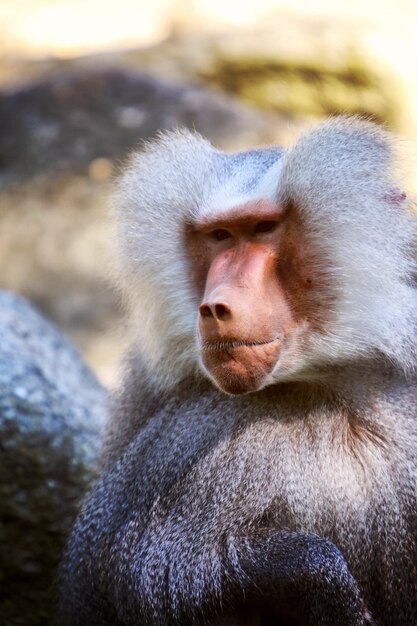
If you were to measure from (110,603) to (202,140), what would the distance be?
1.72 meters

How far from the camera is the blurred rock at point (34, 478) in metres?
4.65

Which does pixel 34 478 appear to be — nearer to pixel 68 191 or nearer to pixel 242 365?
pixel 242 365

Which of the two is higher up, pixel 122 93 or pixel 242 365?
pixel 242 365

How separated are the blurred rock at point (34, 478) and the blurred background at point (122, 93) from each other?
2.14 ft

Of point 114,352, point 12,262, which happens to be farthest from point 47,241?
point 114,352

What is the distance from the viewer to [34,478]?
471 centimetres

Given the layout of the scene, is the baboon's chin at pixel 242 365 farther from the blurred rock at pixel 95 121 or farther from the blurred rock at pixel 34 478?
the blurred rock at pixel 95 121

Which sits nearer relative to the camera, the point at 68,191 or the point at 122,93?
the point at 68,191

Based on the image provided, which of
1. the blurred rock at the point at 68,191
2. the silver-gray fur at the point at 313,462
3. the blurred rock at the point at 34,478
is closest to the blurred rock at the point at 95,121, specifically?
the blurred rock at the point at 68,191

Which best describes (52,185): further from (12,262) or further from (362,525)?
(362,525)

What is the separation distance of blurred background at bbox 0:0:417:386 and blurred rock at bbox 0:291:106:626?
0.65 m

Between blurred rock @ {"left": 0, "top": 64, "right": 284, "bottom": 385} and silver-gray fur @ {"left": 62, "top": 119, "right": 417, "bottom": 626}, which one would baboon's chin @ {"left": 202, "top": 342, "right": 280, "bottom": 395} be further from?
blurred rock @ {"left": 0, "top": 64, "right": 284, "bottom": 385}

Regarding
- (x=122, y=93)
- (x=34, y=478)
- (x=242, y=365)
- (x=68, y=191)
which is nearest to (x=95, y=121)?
(x=122, y=93)

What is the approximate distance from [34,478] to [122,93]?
6.05 m
